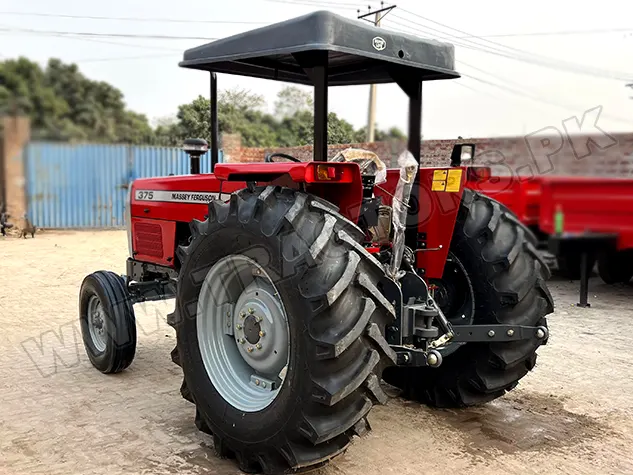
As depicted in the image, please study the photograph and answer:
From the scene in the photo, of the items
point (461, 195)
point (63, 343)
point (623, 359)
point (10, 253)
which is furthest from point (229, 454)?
point (10, 253)

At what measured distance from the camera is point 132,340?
4746mm

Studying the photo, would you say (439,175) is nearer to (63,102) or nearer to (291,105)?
(291,105)

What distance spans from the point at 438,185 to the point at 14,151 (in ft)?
9.13

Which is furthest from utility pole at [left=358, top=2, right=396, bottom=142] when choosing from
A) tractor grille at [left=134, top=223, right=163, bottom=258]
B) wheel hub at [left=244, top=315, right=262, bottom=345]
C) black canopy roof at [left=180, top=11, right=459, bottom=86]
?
tractor grille at [left=134, top=223, right=163, bottom=258]

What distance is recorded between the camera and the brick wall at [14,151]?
1001mm

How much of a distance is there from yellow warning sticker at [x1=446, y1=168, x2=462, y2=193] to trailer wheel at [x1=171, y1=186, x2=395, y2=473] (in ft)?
2.61

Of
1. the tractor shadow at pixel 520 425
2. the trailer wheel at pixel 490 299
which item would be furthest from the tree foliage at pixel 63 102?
the tractor shadow at pixel 520 425

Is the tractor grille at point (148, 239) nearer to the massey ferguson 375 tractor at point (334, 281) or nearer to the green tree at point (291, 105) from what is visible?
the massey ferguson 375 tractor at point (334, 281)

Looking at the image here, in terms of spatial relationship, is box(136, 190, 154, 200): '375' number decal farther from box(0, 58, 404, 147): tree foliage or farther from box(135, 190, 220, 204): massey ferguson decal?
box(0, 58, 404, 147): tree foliage

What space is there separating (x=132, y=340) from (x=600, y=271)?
14.3 ft

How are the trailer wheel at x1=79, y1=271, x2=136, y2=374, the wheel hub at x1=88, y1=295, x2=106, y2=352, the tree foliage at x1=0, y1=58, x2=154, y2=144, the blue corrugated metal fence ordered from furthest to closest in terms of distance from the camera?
the wheel hub at x1=88, y1=295, x2=106, y2=352 < the trailer wheel at x1=79, y1=271, x2=136, y2=374 < the blue corrugated metal fence < the tree foliage at x1=0, y1=58, x2=154, y2=144

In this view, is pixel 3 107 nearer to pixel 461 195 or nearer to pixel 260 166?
pixel 260 166

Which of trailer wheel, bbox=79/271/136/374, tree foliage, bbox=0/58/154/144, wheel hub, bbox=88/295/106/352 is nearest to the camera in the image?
tree foliage, bbox=0/58/154/144

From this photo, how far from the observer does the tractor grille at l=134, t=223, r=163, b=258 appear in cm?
503
